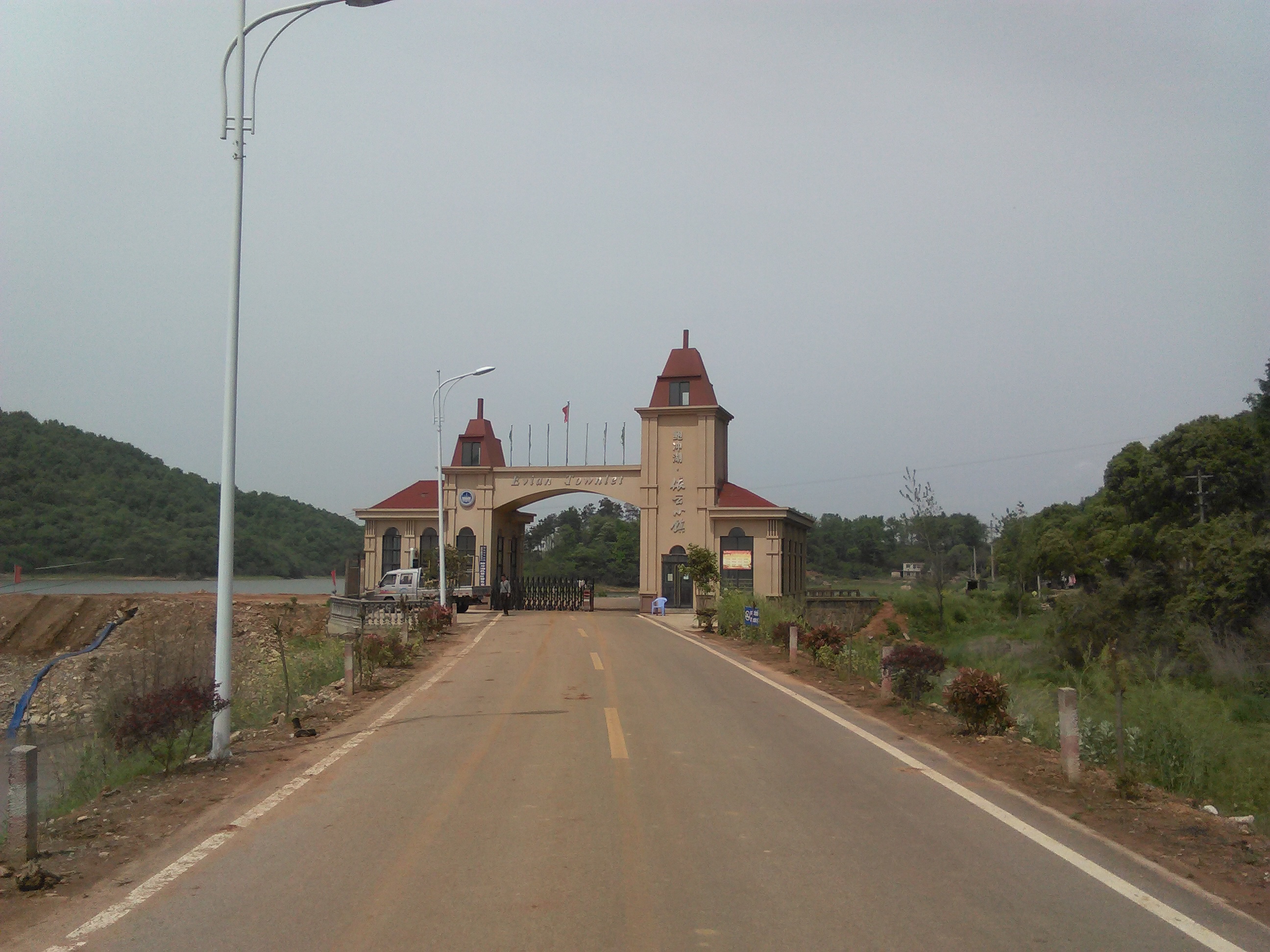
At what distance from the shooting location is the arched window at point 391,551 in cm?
5528

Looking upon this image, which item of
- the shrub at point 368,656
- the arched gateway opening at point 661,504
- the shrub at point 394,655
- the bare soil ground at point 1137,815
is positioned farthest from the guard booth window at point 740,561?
the bare soil ground at point 1137,815

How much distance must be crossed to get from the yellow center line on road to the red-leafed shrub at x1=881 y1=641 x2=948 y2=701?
13.8 ft

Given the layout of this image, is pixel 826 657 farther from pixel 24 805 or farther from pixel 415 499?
pixel 415 499

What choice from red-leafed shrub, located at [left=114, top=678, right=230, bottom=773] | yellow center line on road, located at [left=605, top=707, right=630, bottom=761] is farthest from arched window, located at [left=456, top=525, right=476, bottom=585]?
red-leafed shrub, located at [left=114, top=678, right=230, bottom=773]

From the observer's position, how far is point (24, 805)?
20.4 feet

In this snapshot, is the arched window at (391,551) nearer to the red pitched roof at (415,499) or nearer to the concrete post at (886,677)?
the red pitched roof at (415,499)

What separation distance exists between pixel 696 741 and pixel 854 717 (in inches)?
125

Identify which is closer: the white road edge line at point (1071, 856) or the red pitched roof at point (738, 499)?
the white road edge line at point (1071, 856)

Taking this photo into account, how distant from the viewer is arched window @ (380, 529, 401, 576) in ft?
181

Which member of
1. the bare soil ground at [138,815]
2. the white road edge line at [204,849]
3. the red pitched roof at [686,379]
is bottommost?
the bare soil ground at [138,815]

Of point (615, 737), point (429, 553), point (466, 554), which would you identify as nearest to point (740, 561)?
point (466, 554)

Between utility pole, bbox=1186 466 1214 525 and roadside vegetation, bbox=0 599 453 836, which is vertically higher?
utility pole, bbox=1186 466 1214 525

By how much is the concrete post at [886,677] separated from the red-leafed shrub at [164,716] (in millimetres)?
9010

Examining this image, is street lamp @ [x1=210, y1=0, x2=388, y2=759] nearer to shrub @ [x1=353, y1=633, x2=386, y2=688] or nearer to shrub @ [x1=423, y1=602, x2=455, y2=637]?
shrub @ [x1=353, y1=633, x2=386, y2=688]
